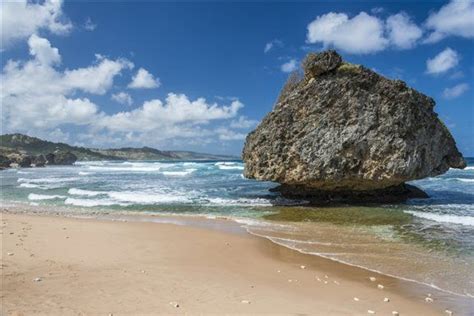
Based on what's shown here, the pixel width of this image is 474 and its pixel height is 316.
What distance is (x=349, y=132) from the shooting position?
20547mm

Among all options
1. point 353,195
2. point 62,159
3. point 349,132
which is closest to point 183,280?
point 349,132

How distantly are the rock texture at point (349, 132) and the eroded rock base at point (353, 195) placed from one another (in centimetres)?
85

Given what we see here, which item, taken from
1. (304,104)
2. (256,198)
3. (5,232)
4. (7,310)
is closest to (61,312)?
(7,310)

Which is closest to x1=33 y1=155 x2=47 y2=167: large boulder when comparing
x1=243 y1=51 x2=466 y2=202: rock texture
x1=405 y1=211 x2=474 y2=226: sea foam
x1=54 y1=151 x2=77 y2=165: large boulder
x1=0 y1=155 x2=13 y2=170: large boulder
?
x1=54 y1=151 x2=77 y2=165: large boulder

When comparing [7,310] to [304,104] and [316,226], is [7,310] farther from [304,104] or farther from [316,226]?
[304,104]

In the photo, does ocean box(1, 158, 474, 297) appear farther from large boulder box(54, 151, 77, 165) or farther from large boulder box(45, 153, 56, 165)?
large boulder box(45, 153, 56, 165)

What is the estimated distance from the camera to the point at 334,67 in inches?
842

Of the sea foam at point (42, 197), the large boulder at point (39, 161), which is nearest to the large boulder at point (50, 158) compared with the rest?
the large boulder at point (39, 161)

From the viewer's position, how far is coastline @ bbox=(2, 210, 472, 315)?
6609 millimetres

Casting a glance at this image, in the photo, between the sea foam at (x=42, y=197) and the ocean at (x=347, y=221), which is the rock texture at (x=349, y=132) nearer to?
the ocean at (x=347, y=221)

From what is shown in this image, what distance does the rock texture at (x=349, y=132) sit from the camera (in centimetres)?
2039

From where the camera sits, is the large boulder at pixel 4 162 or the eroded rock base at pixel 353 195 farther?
the large boulder at pixel 4 162

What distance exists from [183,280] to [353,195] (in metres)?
16.6

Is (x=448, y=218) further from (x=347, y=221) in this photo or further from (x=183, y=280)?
(x=183, y=280)
